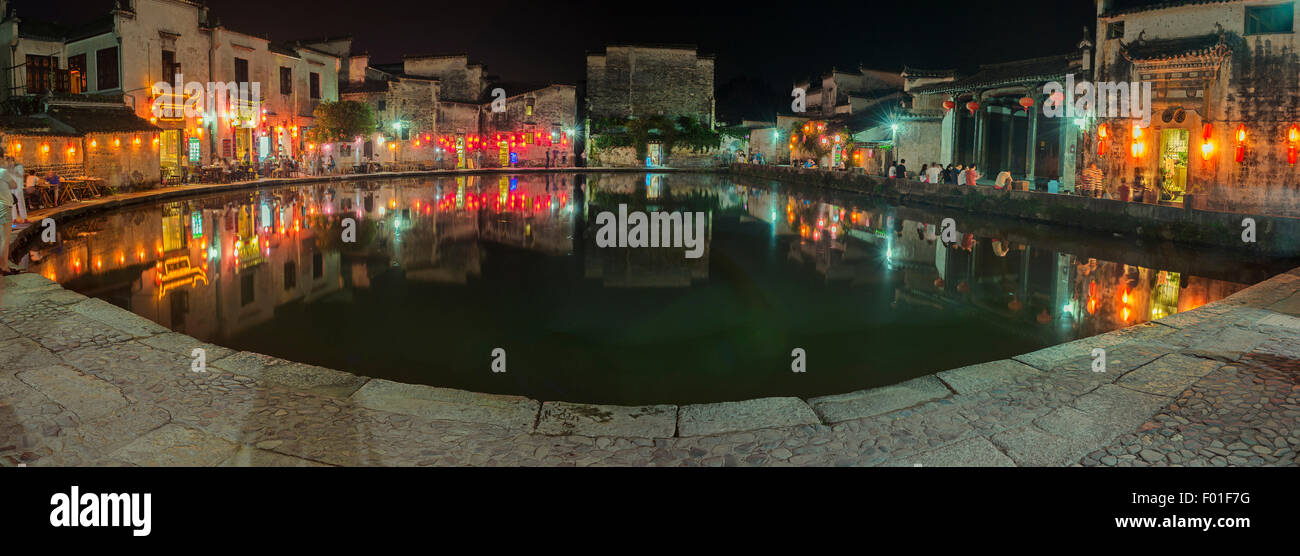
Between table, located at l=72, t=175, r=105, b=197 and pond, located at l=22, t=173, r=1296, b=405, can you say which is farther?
table, located at l=72, t=175, r=105, b=197

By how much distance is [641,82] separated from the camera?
173ft

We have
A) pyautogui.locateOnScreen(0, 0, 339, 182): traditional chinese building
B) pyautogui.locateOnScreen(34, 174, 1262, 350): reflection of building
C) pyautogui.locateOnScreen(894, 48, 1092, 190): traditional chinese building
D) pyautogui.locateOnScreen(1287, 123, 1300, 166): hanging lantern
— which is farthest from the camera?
pyautogui.locateOnScreen(0, 0, 339, 182): traditional chinese building

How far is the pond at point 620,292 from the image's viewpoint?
734 cm

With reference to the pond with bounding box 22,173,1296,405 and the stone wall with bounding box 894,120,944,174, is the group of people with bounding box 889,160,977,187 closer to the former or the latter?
the stone wall with bounding box 894,120,944,174

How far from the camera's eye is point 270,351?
7.46 m

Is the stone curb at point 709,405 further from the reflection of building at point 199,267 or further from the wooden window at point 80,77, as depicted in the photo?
the wooden window at point 80,77

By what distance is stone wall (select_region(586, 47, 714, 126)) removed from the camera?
52656 mm

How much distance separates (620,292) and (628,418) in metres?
5.91

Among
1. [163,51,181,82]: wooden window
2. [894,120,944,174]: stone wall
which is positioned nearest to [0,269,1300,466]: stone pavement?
[163,51,181,82]: wooden window

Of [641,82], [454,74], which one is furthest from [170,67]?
[641,82]

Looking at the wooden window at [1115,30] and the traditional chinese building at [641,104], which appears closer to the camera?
the wooden window at [1115,30]
